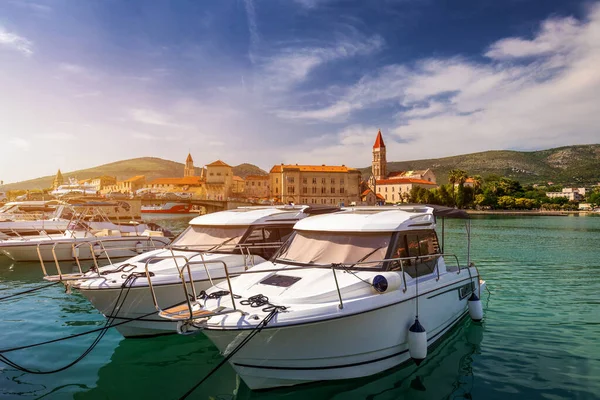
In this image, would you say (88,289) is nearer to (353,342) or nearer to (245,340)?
(245,340)

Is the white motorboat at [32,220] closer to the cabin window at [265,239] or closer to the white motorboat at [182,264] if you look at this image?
the white motorboat at [182,264]

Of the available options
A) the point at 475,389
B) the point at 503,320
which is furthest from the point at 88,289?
the point at 503,320

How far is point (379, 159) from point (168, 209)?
90654 mm

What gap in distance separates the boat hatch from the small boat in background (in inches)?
4257

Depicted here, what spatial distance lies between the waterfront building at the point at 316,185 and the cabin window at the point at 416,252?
11452 cm

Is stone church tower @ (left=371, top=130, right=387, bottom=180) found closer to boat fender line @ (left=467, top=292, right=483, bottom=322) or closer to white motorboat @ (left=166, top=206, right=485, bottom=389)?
boat fender line @ (left=467, top=292, right=483, bottom=322)

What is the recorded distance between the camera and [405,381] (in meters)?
6.61

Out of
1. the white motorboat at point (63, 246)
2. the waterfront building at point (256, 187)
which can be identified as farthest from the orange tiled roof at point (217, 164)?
the white motorboat at point (63, 246)

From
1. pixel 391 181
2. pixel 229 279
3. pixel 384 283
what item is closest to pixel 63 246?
pixel 229 279

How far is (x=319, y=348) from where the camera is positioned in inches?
229

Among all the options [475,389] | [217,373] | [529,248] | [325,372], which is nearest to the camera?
[325,372]

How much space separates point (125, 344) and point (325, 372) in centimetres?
507

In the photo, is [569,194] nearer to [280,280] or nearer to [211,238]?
[211,238]

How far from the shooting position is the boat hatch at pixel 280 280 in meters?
6.69
